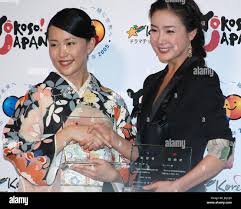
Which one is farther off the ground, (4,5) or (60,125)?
(4,5)

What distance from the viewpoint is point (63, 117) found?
2074 millimetres

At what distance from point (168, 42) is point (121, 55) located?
20 cm

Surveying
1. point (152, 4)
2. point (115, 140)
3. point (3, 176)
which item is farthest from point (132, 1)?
point (3, 176)

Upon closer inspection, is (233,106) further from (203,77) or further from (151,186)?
(151,186)

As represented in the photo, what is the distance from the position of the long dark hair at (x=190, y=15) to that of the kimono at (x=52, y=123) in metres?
0.38

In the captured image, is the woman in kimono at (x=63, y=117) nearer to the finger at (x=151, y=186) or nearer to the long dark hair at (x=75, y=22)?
the long dark hair at (x=75, y=22)

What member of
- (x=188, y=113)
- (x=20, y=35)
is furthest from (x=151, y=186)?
(x=20, y=35)

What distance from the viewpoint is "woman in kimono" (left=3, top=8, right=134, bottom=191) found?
206 centimetres

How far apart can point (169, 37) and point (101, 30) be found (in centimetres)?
28

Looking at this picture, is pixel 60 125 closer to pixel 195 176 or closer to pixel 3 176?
pixel 3 176

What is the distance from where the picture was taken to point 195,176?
2.07 meters

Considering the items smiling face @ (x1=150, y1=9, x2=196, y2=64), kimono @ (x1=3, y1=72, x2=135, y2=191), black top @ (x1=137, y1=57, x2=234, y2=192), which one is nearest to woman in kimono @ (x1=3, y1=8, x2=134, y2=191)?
kimono @ (x1=3, y1=72, x2=135, y2=191)

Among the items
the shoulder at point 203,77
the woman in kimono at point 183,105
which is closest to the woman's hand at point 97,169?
the woman in kimono at point 183,105
